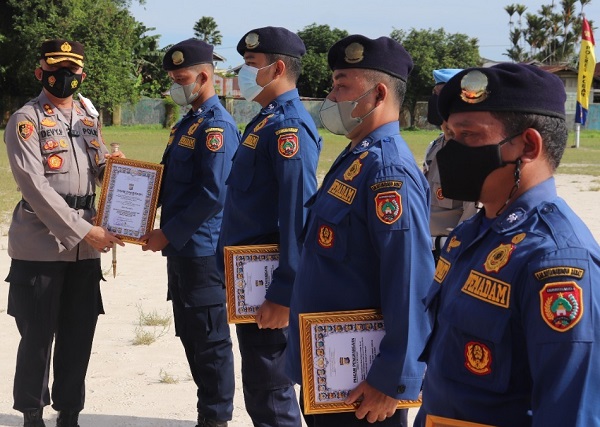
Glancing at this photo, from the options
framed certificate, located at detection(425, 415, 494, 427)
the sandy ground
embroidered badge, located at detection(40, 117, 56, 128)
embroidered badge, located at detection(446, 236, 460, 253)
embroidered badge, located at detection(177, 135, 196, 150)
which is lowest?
the sandy ground

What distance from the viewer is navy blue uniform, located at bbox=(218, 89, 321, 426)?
385cm

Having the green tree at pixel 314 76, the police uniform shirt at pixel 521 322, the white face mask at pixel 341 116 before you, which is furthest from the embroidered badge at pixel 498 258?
the green tree at pixel 314 76

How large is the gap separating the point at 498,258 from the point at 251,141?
2297mm

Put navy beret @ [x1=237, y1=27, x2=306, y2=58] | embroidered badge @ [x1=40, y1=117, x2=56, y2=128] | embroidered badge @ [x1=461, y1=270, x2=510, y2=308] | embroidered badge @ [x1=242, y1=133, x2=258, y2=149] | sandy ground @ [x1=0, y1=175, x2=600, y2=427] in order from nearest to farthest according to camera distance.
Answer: embroidered badge @ [x1=461, y1=270, x2=510, y2=308] → embroidered badge @ [x1=242, y1=133, x2=258, y2=149] → navy beret @ [x1=237, y1=27, x2=306, y2=58] → embroidered badge @ [x1=40, y1=117, x2=56, y2=128] → sandy ground @ [x1=0, y1=175, x2=600, y2=427]

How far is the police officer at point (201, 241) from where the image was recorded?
479 cm

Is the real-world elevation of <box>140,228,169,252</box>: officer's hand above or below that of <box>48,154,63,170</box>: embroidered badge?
below

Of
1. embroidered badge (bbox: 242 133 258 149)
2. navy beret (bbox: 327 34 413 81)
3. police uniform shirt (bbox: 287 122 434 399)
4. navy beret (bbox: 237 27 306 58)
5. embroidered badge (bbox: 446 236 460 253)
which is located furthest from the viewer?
navy beret (bbox: 237 27 306 58)

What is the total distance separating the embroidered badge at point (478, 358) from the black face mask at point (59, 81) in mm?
3499

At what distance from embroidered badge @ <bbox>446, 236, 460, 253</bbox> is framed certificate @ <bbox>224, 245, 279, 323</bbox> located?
174cm

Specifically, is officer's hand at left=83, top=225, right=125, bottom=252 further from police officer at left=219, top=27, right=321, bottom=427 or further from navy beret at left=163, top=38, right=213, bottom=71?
navy beret at left=163, top=38, right=213, bottom=71

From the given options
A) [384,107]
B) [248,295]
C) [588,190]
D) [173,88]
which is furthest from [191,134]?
[588,190]

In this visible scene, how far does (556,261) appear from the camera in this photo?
184 centimetres

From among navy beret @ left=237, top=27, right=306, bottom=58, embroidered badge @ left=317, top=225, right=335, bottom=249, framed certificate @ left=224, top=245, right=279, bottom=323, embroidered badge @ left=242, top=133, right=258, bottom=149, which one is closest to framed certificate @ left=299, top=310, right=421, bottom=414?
embroidered badge @ left=317, top=225, right=335, bottom=249

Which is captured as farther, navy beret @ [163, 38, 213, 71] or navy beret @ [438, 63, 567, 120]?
navy beret @ [163, 38, 213, 71]
